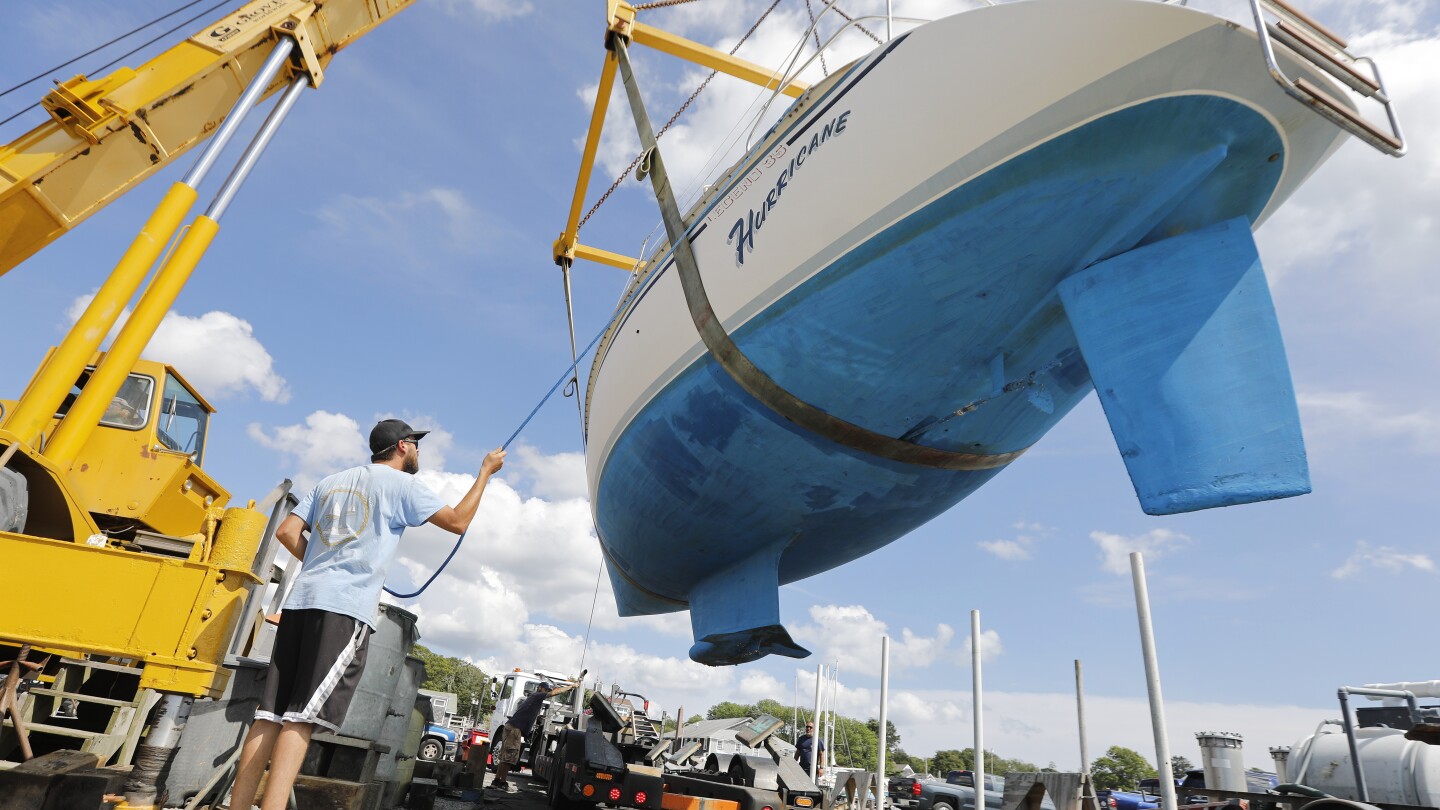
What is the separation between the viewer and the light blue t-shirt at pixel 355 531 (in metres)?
2.09

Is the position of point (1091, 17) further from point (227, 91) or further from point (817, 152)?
point (227, 91)

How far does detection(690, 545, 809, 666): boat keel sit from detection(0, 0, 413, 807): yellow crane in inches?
151

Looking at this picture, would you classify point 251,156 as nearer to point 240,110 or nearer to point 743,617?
point 240,110

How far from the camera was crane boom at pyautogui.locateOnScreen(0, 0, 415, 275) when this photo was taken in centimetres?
549

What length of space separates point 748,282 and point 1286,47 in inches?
105

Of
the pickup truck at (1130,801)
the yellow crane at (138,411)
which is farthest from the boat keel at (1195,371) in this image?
the pickup truck at (1130,801)

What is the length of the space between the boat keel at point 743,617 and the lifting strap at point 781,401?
1486 millimetres

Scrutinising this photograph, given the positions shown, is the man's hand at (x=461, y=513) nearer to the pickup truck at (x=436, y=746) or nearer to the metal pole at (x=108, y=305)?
the metal pole at (x=108, y=305)

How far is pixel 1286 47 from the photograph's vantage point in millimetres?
2744

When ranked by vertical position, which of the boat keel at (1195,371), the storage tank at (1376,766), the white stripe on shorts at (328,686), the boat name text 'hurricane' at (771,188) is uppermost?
the boat name text 'hurricane' at (771,188)

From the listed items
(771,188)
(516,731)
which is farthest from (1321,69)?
(516,731)

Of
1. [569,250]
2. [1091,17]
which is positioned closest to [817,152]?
[1091,17]

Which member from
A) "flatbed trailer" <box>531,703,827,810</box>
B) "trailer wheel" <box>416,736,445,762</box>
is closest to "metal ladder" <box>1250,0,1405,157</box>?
"flatbed trailer" <box>531,703,827,810</box>

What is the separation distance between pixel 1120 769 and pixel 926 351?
64.2 metres
